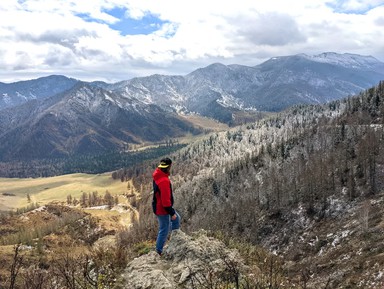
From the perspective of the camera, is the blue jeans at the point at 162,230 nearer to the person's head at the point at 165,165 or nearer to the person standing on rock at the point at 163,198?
the person standing on rock at the point at 163,198

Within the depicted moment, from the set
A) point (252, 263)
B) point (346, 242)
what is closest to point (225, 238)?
point (252, 263)

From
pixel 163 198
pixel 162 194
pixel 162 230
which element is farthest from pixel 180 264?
pixel 162 194

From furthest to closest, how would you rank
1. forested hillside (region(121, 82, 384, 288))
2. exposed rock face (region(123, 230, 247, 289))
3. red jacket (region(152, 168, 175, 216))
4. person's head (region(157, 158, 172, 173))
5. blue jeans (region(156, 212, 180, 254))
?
forested hillside (region(121, 82, 384, 288)) < blue jeans (region(156, 212, 180, 254)) < person's head (region(157, 158, 172, 173)) < red jacket (region(152, 168, 175, 216)) < exposed rock face (region(123, 230, 247, 289))

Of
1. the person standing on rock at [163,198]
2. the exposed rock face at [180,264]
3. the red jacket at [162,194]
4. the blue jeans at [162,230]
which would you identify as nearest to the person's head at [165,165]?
the person standing on rock at [163,198]

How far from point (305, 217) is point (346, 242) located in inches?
1674

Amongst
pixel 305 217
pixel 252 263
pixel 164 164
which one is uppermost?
pixel 164 164

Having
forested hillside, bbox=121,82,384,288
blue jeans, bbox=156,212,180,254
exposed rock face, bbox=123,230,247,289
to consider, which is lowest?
forested hillside, bbox=121,82,384,288

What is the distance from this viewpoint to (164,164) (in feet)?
64.5

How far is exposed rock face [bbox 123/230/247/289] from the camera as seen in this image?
16.4 metres

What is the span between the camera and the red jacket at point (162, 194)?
1908 cm

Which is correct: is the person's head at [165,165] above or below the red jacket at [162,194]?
above

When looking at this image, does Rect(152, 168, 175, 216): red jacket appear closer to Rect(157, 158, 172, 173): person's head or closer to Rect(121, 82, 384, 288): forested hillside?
Rect(157, 158, 172, 173): person's head

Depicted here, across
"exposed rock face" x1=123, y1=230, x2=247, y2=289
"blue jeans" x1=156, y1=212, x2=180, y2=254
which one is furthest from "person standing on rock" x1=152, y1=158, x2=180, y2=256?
"exposed rock face" x1=123, y1=230, x2=247, y2=289

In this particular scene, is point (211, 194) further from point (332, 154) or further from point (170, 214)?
point (170, 214)
